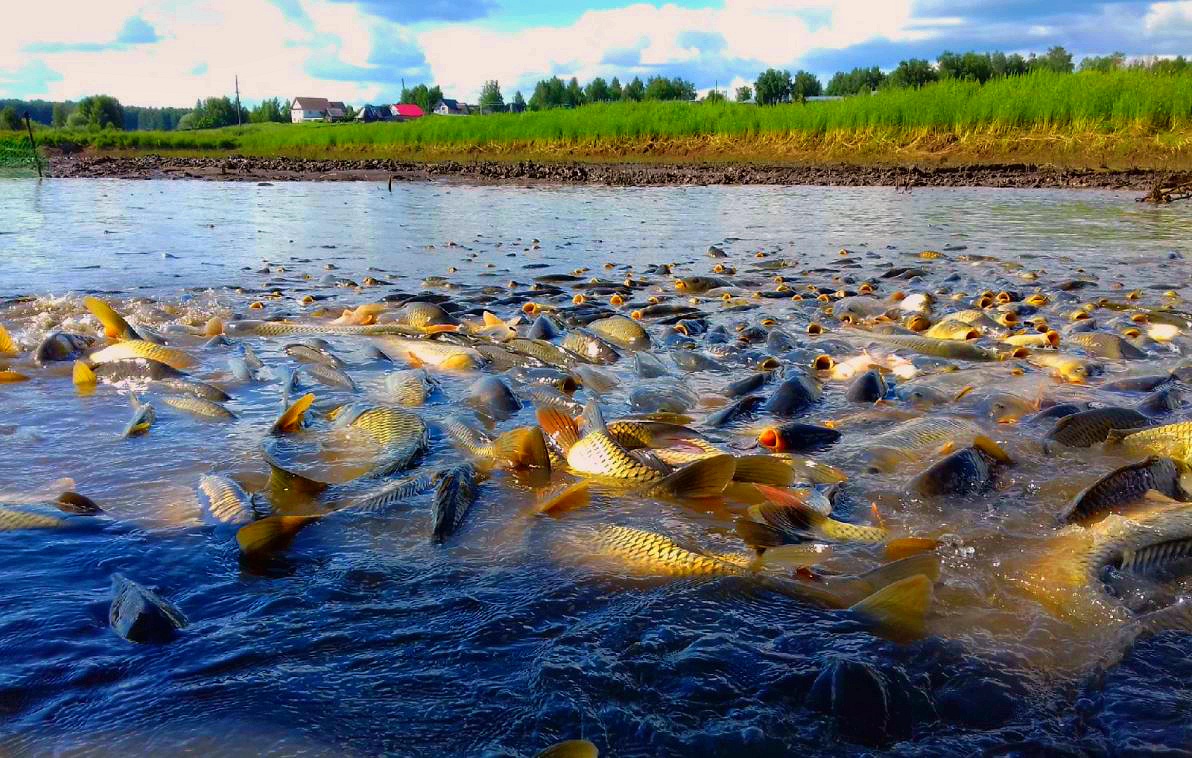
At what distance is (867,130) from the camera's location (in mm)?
24953

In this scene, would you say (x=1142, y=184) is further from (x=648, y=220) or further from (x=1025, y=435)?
(x=1025, y=435)

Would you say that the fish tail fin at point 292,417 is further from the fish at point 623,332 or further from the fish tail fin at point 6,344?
the fish tail fin at point 6,344

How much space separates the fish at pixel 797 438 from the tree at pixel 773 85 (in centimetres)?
3509

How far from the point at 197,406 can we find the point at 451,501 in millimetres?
1956

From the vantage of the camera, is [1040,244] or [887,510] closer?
[887,510]

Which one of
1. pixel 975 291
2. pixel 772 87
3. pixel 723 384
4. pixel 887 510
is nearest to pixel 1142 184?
pixel 975 291

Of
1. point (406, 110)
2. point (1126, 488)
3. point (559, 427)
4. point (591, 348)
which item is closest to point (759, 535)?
point (559, 427)

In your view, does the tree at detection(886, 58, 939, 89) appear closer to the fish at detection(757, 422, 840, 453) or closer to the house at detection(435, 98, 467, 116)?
the fish at detection(757, 422, 840, 453)

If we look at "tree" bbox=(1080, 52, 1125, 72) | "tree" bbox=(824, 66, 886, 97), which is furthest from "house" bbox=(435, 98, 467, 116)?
"tree" bbox=(1080, 52, 1125, 72)

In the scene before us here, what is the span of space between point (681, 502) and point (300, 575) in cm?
139

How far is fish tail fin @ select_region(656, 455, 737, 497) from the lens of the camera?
3.25 metres

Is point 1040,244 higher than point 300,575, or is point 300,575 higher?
point 1040,244

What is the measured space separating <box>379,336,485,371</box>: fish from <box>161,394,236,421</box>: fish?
132 centimetres

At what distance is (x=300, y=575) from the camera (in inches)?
105
